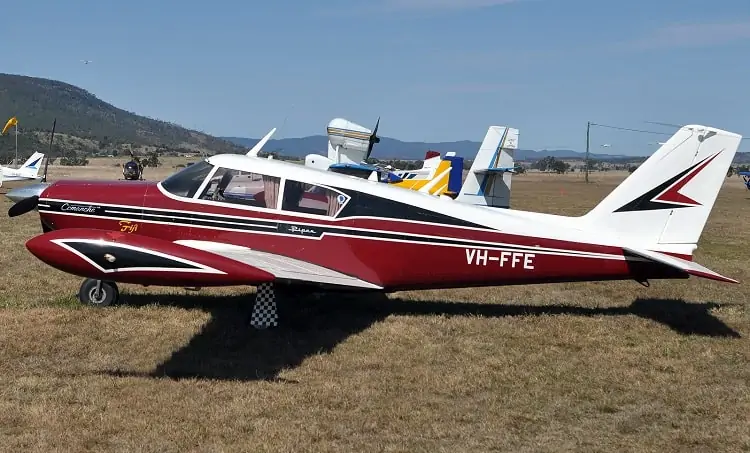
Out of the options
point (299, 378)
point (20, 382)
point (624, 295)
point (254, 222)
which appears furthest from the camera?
point (624, 295)

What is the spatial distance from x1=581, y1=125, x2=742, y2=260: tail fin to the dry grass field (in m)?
1.19

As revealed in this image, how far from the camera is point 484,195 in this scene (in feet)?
85.5

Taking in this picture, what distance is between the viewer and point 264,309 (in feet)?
27.5

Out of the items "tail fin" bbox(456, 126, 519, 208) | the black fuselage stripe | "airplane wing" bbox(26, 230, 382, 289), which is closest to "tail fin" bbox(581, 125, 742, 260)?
the black fuselage stripe

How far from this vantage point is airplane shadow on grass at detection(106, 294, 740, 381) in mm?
7047

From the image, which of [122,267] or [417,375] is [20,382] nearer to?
[122,267]

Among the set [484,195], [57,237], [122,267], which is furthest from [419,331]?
[484,195]

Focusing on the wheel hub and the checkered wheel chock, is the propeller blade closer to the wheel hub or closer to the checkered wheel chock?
the wheel hub

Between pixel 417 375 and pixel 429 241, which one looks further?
pixel 429 241

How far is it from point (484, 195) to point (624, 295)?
1515cm

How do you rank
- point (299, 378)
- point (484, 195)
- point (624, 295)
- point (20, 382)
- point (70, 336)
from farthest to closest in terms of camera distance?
1. point (484, 195)
2. point (624, 295)
3. point (70, 336)
4. point (299, 378)
5. point (20, 382)

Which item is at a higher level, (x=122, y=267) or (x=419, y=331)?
(x=122, y=267)

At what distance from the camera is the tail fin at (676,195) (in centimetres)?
850

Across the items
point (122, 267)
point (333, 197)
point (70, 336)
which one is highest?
point (333, 197)
